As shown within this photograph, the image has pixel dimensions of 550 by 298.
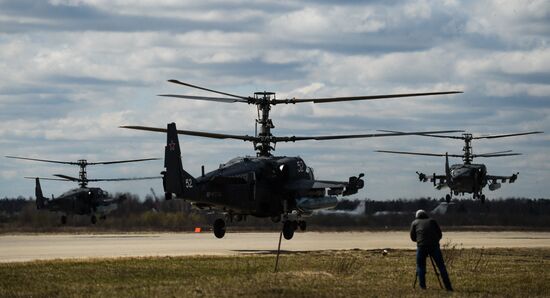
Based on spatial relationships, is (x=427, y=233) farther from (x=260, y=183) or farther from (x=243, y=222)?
(x=243, y=222)

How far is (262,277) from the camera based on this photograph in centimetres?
2795

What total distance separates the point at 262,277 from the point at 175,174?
41.3ft

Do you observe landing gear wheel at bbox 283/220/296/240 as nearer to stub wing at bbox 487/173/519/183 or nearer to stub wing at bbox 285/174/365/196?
stub wing at bbox 285/174/365/196

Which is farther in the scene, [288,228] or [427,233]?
[288,228]

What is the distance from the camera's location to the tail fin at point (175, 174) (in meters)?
39.8

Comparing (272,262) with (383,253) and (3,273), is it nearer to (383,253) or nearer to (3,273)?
(383,253)

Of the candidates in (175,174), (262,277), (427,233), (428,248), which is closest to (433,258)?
(428,248)

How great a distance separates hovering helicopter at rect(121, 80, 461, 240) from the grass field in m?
4.74

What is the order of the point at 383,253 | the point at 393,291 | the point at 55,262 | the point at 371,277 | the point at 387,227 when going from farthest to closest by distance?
1. the point at 387,227
2. the point at 383,253
3. the point at 55,262
4. the point at 371,277
5. the point at 393,291

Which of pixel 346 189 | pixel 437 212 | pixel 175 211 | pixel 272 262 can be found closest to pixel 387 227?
pixel 437 212

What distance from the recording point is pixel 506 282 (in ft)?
92.5

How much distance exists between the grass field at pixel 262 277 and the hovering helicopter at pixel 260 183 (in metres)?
4.74

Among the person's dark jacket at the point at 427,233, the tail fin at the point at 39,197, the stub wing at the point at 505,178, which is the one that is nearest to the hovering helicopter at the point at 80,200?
the tail fin at the point at 39,197

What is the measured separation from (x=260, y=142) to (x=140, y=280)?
1762 cm
